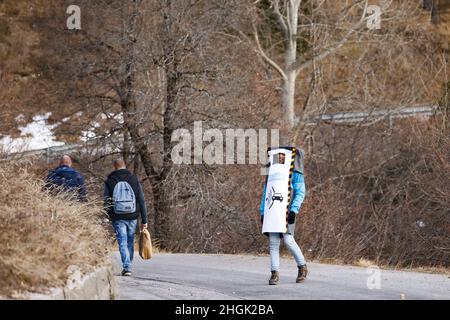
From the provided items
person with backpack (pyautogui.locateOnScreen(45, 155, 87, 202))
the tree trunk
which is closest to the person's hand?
person with backpack (pyautogui.locateOnScreen(45, 155, 87, 202))

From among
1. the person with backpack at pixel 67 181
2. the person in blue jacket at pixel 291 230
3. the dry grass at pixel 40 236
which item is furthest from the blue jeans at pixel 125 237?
the person in blue jacket at pixel 291 230

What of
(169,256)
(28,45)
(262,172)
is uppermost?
(28,45)

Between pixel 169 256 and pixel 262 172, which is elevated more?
pixel 262 172

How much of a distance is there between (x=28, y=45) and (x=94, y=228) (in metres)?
32.6

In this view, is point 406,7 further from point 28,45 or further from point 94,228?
point 94,228

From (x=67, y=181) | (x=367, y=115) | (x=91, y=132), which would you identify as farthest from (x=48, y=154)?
(x=67, y=181)

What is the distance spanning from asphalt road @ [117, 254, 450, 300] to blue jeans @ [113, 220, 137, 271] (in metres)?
0.29

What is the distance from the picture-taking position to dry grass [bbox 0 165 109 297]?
30.8ft

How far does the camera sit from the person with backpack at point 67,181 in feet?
48.3

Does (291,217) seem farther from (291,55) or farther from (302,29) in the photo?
(302,29)

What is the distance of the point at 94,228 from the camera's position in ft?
40.4

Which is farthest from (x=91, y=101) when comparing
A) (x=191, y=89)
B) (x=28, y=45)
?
(x=28, y=45)

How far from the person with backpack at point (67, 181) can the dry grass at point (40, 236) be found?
990 millimetres

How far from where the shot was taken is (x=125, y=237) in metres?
14.7
